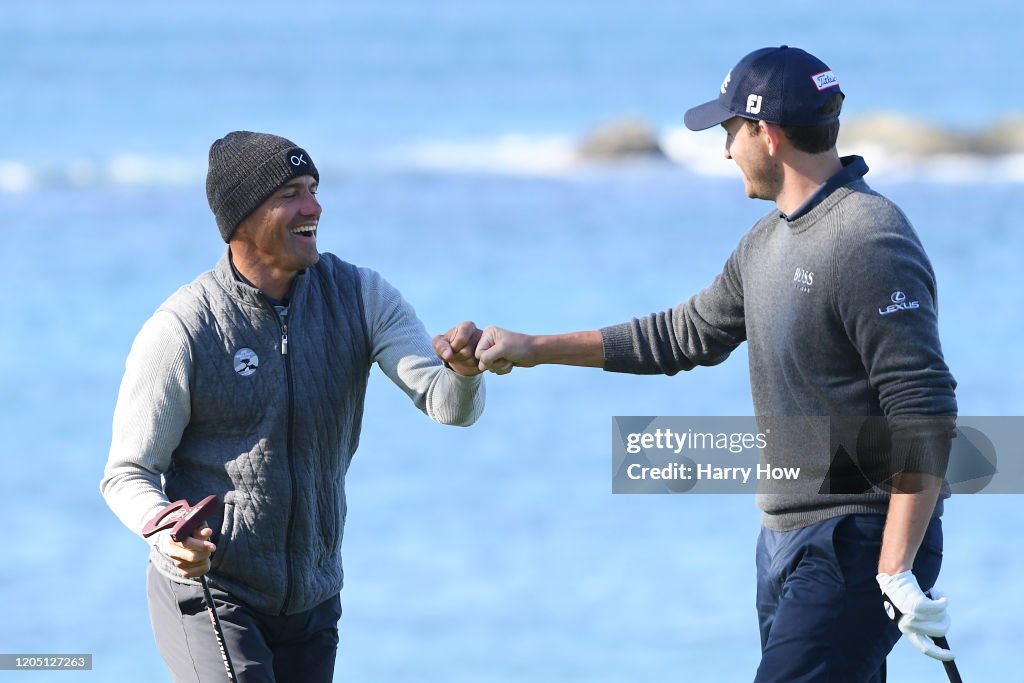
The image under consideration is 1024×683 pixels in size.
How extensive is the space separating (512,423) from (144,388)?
352 inches

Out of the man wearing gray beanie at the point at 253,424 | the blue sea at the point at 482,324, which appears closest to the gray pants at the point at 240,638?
the man wearing gray beanie at the point at 253,424

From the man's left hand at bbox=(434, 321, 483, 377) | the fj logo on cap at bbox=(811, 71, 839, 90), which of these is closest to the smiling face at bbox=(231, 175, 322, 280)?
the man's left hand at bbox=(434, 321, 483, 377)

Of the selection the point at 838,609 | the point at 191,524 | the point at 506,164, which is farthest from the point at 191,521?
the point at 506,164

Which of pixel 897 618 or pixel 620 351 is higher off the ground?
pixel 620 351

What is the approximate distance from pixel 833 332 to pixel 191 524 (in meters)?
1.55

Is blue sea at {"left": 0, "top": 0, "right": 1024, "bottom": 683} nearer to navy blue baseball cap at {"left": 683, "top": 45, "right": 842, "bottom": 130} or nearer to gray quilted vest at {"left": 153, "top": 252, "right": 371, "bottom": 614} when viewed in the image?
gray quilted vest at {"left": 153, "top": 252, "right": 371, "bottom": 614}

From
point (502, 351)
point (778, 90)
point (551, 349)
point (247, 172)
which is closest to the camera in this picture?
point (778, 90)

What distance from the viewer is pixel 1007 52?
44031mm

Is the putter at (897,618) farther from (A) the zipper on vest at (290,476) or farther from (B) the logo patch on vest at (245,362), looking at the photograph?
(B) the logo patch on vest at (245,362)

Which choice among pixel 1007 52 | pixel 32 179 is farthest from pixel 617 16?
pixel 32 179

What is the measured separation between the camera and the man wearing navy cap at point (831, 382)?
369 cm

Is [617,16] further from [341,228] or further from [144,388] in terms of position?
[144,388]

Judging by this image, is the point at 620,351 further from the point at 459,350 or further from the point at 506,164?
the point at 506,164

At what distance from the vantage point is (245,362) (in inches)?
156
